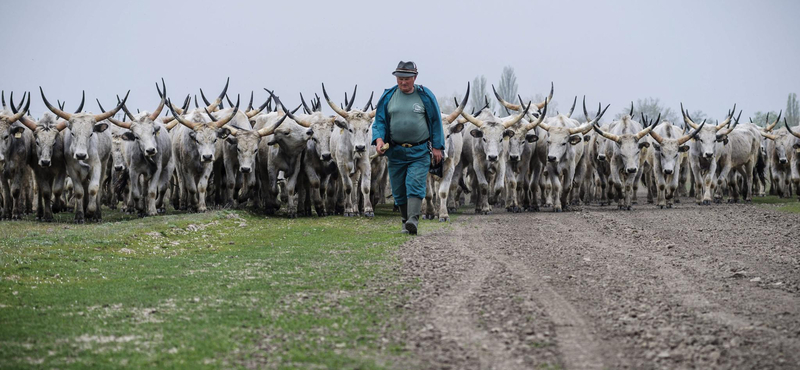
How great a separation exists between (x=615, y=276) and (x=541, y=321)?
7.72ft

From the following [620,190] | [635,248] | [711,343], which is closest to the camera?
[711,343]

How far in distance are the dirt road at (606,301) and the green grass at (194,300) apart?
51 centimetres

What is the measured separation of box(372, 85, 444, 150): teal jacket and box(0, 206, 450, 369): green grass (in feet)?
5.32

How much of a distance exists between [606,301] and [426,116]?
577 centimetres

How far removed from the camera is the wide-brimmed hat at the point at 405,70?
11.8 metres

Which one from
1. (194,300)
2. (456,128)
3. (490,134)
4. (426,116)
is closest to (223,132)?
(456,128)

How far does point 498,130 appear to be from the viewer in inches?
723

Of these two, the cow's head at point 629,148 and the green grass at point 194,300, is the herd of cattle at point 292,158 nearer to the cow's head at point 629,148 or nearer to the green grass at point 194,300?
the cow's head at point 629,148

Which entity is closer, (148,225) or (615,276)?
(615,276)

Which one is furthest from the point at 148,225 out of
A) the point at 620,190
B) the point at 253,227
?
the point at 620,190

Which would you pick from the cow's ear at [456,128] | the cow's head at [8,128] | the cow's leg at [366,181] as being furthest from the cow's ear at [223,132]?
the cow's ear at [456,128]

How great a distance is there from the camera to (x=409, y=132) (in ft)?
39.0

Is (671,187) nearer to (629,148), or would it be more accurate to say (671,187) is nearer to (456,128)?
(629,148)

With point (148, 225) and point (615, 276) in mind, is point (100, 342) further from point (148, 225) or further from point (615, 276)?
point (148, 225)
